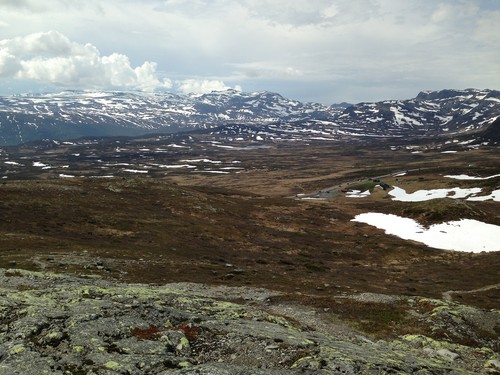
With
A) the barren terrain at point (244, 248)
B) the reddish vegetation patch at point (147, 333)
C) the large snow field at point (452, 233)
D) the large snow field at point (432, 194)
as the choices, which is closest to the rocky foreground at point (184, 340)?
the reddish vegetation patch at point (147, 333)

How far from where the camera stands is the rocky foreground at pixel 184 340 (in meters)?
17.6

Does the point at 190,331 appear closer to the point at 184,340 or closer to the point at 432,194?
the point at 184,340

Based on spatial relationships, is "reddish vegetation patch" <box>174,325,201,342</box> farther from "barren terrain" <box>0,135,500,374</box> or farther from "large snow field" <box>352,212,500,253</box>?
"large snow field" <box>352,212,500,253</box>

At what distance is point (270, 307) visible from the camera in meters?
34.9

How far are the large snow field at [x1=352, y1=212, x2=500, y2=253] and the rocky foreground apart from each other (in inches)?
2066

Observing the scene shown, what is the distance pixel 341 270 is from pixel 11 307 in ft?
152

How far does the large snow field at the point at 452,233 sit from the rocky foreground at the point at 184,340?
5248cm

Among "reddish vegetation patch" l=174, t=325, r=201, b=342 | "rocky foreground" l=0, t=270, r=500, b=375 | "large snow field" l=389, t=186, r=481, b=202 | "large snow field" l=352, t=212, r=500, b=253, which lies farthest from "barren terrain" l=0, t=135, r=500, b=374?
"large snow field" l=389, t=186, r=481, b=202

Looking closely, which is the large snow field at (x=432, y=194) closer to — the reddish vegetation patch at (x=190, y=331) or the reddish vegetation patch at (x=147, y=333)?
the reddish vegetation patch at (x=190, y=331)

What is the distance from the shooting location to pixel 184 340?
819 inches

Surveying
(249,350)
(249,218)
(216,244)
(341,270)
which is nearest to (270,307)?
(249,350)

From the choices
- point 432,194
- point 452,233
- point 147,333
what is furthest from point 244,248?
point 432,194

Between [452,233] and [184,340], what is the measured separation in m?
80.8

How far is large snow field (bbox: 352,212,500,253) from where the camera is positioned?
79562 millimetres
